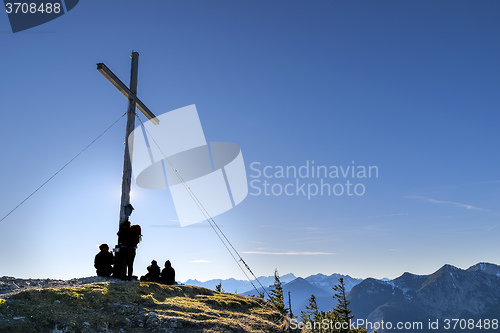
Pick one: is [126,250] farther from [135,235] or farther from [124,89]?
[124,89]

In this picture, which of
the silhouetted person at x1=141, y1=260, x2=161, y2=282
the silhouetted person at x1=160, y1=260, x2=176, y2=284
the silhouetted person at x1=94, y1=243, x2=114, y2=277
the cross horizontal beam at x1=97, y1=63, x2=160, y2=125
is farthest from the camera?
the cross horizontal beam at x1=97, y1=63, x2=160, y2=125

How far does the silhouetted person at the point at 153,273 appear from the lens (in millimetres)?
15352

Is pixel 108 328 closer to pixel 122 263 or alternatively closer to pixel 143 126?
pixel 122 263

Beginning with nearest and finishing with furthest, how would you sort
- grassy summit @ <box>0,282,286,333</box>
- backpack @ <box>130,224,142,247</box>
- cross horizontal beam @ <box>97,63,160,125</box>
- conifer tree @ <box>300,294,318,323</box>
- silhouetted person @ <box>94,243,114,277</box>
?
grassy summit @ <box>0,282,286,333</box> < silhouetted person @ <box>94,243,114,277</box> < backpack @ <box>130,224,142,247</box> < cross horizontal beam @ <box>97,63,160,125</box> < conifer tree @ <box>300,294,318,323</box>

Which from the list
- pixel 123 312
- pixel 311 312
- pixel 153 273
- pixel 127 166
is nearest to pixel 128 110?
pixel 127 166

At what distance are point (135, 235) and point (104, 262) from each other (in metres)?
1.65

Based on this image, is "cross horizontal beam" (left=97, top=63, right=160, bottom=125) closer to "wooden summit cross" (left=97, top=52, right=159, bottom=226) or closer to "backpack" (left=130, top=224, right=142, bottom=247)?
"wooden summit cross" (left=97, top=52, right=159, bottom=226)

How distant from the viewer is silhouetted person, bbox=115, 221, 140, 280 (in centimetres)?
1475

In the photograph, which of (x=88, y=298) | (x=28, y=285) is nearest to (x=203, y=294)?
(x=88, y=298)

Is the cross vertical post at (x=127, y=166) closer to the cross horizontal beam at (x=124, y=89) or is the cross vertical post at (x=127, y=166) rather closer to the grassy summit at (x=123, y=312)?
the cross horizontal beam at (x=124, y=89)

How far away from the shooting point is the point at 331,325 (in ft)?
133

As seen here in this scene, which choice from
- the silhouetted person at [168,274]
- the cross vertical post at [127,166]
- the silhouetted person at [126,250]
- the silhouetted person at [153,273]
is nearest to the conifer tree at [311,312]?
the silhouetted person at [168,274]

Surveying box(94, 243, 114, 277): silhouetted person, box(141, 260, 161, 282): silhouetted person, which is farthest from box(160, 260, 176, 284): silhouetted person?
box(94, 243, 114, 277): silhouetted person

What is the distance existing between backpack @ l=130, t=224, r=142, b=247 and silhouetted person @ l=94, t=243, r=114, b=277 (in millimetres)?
1059
